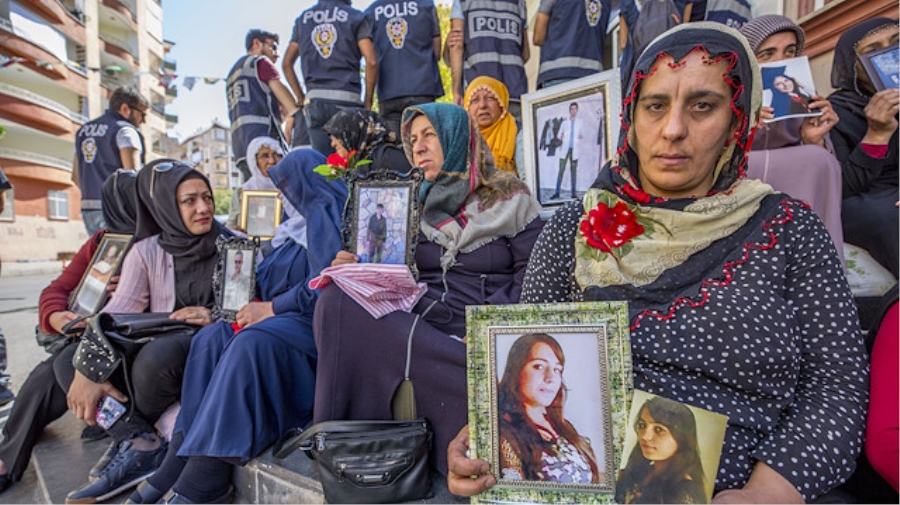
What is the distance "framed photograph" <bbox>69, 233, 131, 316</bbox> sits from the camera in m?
3.12

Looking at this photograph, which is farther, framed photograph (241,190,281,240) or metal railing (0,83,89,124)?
metal railing (0,83,89,124)

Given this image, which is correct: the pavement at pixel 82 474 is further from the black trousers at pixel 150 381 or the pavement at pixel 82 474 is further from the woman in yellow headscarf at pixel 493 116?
the woman in yellow headscarf at pixel 493 116

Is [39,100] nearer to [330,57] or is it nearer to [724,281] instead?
[330,57]

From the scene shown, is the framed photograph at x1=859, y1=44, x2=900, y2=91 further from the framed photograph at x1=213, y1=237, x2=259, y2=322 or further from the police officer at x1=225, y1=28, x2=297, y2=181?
the police officer at x1=225, y1=28, x2=297, y2=181

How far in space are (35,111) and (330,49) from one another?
73.0 feet

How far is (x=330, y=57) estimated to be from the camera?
471 centimetres

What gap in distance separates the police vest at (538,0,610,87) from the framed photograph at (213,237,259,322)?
3.36 meters

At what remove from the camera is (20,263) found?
58.6 ft

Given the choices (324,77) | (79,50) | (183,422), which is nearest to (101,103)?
(79,50)

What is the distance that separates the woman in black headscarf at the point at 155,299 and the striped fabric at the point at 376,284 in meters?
1.10

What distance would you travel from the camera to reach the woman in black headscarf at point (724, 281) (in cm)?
117

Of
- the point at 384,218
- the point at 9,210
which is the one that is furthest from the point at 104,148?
the point at 9,210

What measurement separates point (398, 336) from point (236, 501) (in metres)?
1.16

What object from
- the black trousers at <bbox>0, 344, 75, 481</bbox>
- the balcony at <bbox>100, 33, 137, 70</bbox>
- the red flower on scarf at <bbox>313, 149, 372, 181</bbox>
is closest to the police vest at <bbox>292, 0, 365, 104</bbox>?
the red flower on scarf at <bbox>313, 149, 372, 181</bbox>
